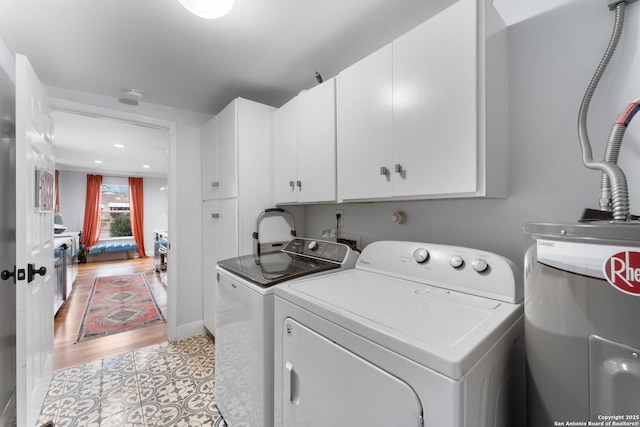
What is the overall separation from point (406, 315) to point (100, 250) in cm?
801

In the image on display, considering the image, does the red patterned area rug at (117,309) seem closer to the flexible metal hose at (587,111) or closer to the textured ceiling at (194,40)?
the textured ceiling at (194,40)

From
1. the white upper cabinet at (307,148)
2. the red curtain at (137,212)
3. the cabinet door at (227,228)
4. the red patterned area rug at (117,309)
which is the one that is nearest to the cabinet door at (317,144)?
the white upper cabinet at (307,148)

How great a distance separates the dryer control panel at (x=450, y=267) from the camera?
1.01 m

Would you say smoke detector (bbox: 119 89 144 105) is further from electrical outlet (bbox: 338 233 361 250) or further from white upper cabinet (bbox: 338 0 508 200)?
electrical outlet (bbox: 338 233 361 250)

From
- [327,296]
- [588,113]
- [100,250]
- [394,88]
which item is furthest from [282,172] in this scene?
[100,250]

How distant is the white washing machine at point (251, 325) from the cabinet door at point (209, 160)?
109 centimetres

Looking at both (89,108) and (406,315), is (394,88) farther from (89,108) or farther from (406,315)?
(89,108)

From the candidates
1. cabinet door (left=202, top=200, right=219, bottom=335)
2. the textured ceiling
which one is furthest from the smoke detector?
cabinet door (left=202, top=200, right=219, bottom=335)

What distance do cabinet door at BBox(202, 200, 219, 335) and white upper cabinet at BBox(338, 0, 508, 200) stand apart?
1619 millimetres

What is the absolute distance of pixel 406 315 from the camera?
0.86 metres

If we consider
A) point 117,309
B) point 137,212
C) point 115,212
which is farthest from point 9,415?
point 115,212

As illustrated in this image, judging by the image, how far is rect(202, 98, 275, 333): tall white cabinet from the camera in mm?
2115

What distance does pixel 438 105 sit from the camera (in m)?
1.15

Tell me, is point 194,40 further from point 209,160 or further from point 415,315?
point 415,315
